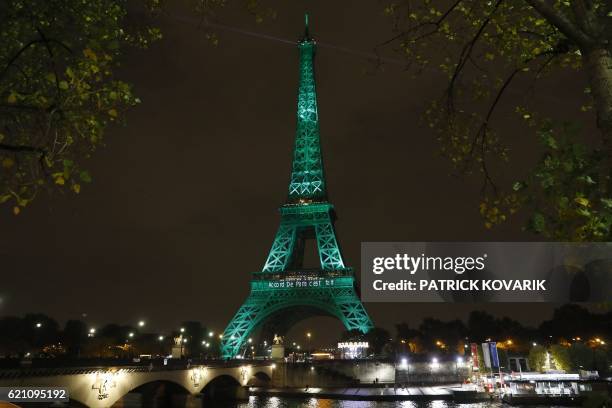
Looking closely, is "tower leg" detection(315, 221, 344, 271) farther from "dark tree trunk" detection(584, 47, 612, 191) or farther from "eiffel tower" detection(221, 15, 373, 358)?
"dark tree trunk" detection(584, 47, 612, 191)

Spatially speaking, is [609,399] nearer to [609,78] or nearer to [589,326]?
[609,78]

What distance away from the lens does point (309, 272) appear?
2709 inches

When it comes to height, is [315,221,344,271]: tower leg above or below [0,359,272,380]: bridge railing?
above

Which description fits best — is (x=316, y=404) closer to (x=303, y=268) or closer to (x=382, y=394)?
(x=382, y=394)

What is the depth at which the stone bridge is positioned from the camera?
76.9ft

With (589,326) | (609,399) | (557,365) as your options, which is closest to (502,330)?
(589,326)

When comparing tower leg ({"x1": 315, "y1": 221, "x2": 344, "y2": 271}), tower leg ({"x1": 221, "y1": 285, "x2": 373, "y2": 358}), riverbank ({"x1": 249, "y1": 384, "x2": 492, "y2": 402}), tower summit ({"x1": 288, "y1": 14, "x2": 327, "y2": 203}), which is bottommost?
riverbank ({"x1": 249, "y1": 384, "x2": 492, "y2": 402})

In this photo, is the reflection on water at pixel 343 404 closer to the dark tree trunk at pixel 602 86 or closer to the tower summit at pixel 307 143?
the tower summit at pixel 307 143

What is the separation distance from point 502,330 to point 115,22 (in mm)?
109895
